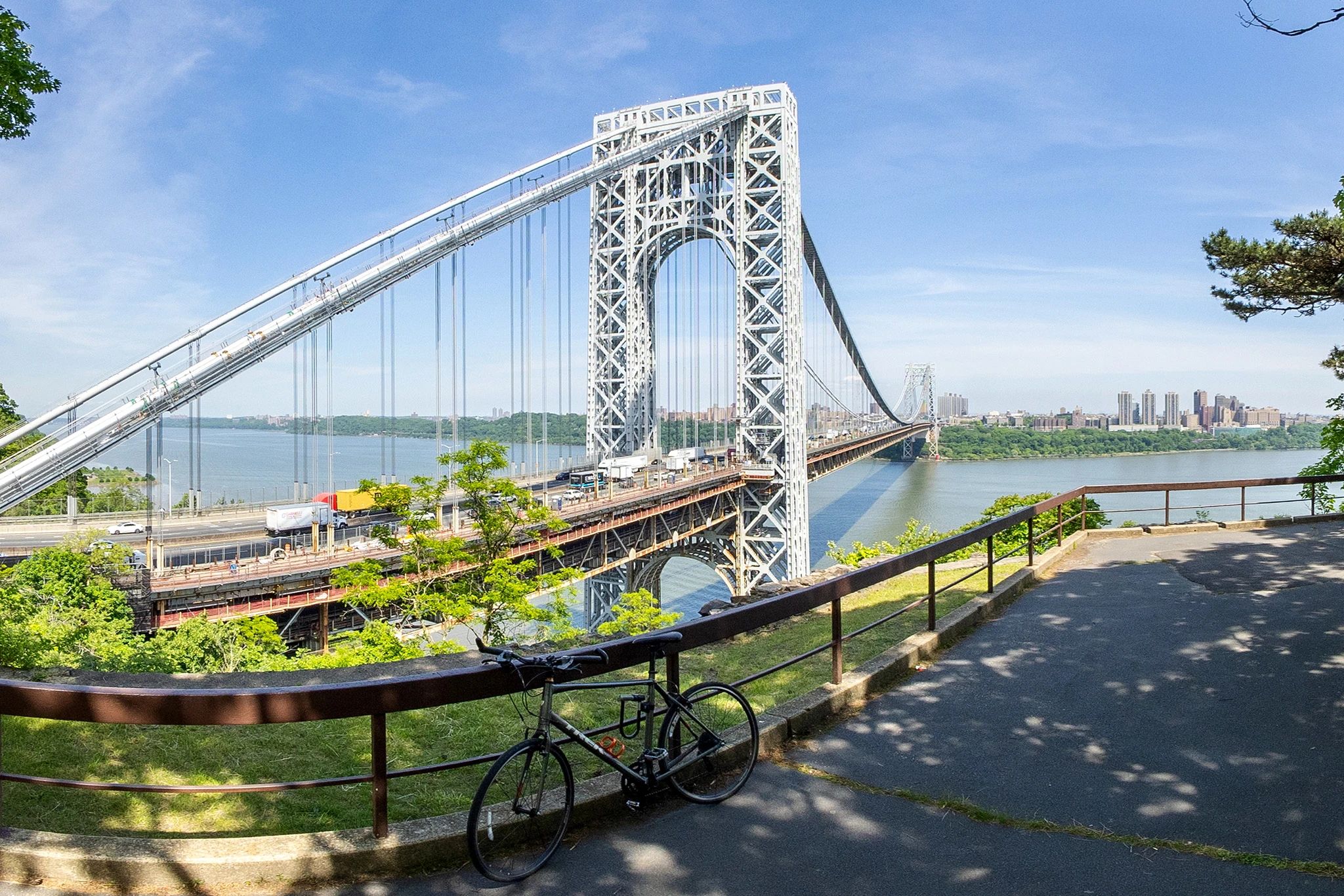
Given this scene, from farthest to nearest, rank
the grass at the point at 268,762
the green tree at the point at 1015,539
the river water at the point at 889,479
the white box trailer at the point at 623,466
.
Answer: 1. the river water at the point at 889,479
2. the white box trailer at the point at 623,466
3. the green tree at the point at 1015,539
4. the grass at the point at 268,762

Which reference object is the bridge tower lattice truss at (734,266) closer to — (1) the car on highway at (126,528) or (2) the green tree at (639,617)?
(1) the car on highway at (126,528)

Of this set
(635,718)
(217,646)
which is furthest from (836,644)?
(217,646)

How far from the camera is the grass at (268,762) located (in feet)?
11.6

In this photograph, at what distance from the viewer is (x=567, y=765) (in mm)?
3062

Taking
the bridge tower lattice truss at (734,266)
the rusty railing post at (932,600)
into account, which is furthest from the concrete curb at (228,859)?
the bridge tower lattice truss at (734,266)

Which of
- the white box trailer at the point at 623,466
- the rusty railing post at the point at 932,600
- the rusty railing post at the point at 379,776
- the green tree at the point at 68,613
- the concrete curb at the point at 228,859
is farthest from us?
the white box trailer at the point at 623,466

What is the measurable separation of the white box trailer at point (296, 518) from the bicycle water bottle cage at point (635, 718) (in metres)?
18.5

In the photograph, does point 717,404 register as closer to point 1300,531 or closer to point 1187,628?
point 1300,531

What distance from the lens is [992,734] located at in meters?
4.30

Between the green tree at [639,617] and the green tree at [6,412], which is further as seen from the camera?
the green tree at [6,412]

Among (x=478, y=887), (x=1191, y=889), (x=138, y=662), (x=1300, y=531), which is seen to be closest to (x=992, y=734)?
(x=1191, y=889)

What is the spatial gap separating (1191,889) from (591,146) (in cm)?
3279

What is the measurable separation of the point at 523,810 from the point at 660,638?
0.84m

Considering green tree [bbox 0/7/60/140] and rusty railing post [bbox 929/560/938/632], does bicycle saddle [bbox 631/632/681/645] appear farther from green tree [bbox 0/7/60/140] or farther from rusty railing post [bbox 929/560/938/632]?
green tree [bbox 0/7/60/140]
